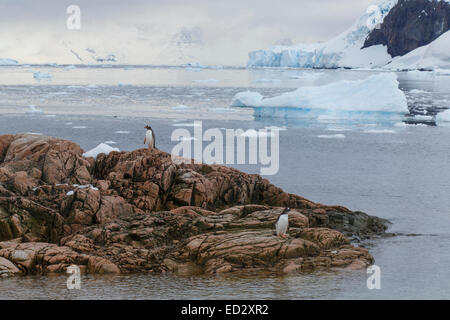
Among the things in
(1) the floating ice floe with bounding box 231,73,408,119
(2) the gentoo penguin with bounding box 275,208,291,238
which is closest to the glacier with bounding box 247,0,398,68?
(1) the floating ice floe with bounding box 231,73,408,119

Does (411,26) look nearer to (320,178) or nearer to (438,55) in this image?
(438,55)

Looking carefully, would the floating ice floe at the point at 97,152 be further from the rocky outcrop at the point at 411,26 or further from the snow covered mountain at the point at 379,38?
the rocky outcrop at the point at 411,26

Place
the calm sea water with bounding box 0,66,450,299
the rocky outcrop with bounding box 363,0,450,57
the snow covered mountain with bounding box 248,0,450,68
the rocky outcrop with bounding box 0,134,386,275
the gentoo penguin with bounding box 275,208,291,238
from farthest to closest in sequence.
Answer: the rocky outcrop with bounding box 363,0,450,57 < the snow covered mountain with bounding box 248,0,450,68 < the gentoo penguin with bounding box 275,208,291,238 < the rocky outcrop with bounding box 0,134,386,275 < the calm sea water with bounding box 0,66,450,299

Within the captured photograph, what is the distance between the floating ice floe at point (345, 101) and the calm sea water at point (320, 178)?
70 cm

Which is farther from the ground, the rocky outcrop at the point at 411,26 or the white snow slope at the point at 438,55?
the rocky outcrop at the point at 411,26

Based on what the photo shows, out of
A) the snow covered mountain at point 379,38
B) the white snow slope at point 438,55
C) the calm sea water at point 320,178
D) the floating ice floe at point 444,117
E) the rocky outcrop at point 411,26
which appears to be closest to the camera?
the calm sea water at point 320,178

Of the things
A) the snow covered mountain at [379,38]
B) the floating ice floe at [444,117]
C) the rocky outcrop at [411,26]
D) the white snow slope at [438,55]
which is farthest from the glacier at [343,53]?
the floating ice floe at [444,117]

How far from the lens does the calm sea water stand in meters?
9.14

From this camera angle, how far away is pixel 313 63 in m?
132

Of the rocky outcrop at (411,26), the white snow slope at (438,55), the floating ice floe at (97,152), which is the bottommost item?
the floating ice floe at (97,152)

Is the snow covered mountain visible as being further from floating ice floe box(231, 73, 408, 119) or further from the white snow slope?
floating ice floe box(231, 73, 408, 119)

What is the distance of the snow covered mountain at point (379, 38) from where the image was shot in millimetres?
133000

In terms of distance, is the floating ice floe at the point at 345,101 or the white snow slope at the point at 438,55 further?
the white snow slope at the point at 438,55

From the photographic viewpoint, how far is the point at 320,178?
60.2 feet
